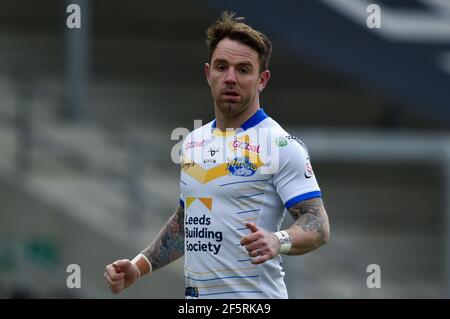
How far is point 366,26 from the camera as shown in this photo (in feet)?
44.6

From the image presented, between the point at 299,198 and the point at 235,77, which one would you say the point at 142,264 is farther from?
the point at 235,77

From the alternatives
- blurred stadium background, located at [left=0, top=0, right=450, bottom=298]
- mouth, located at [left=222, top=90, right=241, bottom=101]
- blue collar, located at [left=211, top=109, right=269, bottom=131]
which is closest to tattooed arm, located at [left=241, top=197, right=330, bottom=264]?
blue collar, located at [left=211, top=109, right=269, bottom=131]

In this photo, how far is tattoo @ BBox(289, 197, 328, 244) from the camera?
211 inches

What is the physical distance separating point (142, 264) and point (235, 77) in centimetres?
104

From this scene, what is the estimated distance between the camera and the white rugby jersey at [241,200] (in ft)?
17.9

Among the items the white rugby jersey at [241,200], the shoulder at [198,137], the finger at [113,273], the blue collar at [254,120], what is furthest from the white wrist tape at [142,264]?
the blue collar at [254,120]

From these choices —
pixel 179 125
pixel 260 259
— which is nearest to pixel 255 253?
pixel 260 259

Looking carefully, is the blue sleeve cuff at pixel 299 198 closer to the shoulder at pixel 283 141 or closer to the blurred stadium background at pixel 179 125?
the shoulder at pixel 283 141

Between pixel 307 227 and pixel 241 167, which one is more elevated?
pixel 241 167

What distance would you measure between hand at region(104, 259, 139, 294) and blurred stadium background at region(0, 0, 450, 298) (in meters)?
4.82

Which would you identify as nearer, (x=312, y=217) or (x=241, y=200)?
(x=312, y=217)

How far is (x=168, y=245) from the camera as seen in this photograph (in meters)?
5.96

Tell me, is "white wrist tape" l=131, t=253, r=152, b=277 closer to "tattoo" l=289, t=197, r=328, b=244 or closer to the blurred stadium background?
"tattoo" l=289, t=197, r=328, b=244
